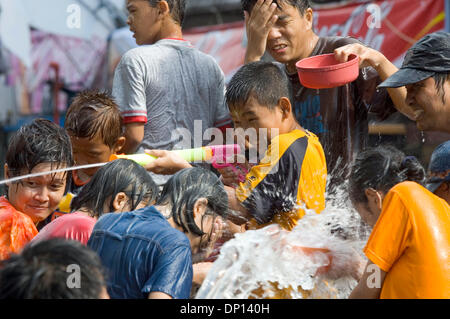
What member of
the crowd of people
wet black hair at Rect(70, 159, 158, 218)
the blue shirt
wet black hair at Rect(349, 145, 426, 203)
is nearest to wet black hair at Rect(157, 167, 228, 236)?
the crowd of people

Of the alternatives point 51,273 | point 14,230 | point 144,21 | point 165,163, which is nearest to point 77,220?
point 14,230

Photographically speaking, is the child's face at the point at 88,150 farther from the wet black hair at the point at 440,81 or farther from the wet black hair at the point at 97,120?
the wet black hair at the point at 440,81

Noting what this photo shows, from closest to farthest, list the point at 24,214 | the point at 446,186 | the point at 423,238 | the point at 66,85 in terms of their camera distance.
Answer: the point at 423,238 → the point at 446,186 → the point at 24,214 → the point at 66,85

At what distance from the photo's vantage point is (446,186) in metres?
2.53

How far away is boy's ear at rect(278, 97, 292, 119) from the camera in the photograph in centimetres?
309

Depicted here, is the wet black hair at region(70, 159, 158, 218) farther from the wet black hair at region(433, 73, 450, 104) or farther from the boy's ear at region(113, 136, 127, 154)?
the wet black hair at region(433, 73, 450, 104)

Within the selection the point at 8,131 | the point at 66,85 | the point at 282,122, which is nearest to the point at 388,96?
the point at 282,122

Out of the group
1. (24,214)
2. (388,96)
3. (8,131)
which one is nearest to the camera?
(24,214)

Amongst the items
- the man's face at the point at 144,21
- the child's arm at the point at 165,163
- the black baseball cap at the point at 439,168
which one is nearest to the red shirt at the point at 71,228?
the child's arm at the point at 165,163

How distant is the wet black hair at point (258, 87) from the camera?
306 centimetres

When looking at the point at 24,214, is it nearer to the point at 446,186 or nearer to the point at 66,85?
the point at 446,186

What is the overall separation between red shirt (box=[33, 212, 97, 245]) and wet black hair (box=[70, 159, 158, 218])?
0.12 meters

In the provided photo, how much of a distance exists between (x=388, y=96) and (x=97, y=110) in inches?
65.5

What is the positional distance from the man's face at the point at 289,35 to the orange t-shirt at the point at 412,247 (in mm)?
1352
